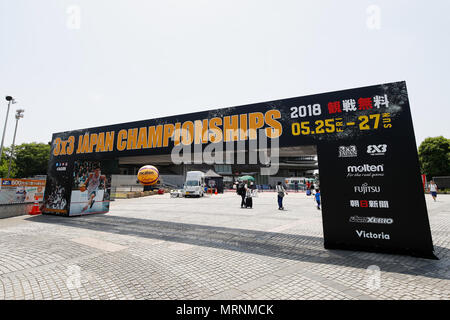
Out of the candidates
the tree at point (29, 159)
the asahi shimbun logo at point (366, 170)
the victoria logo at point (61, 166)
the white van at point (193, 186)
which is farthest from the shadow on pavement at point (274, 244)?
the tree at point (29, 159)

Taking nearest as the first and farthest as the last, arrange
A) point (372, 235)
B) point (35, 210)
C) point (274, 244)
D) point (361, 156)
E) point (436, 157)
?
point (372, 235), point (361, 156), point (274, 244), point (35, 210), point (436, 157)

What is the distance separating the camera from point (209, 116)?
868 cm

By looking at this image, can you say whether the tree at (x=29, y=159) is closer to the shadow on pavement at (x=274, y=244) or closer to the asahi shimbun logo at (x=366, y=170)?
the shadow on pavement at (x=274, y=244)

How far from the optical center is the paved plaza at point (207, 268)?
11.8 ft

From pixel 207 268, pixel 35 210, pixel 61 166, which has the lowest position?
pixel 207 268

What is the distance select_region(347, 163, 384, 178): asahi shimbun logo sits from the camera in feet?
19.3

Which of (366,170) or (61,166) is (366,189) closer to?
(366,170)

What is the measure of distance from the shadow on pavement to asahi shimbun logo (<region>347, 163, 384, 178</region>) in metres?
2.18

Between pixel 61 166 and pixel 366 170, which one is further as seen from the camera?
pixel 61 166

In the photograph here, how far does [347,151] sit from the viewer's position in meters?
6.31

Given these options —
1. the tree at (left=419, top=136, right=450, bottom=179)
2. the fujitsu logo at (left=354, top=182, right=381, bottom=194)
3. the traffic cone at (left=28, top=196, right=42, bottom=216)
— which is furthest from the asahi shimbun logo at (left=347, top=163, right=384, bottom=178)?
the tree at (left=419, top=136, right=450, bottom=179)

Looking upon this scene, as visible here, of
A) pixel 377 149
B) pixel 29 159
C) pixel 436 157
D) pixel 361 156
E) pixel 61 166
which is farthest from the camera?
pixel 29 159

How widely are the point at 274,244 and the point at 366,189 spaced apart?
316cm

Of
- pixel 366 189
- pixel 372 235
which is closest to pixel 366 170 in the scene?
pixel 366 189
